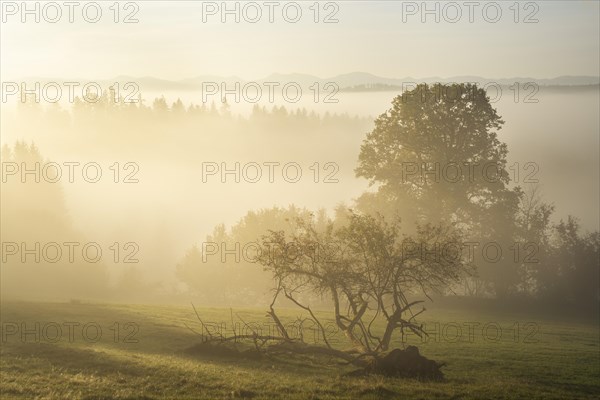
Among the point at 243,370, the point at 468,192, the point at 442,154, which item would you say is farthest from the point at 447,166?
the point at 243,370

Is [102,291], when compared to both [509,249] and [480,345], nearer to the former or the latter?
[509,249]

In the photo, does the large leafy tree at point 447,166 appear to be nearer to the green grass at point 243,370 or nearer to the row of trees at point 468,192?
the row of trees at point 468,192

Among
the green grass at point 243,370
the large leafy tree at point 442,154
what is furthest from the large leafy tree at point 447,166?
the green grass at point 243,370

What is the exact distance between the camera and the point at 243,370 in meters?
30.4

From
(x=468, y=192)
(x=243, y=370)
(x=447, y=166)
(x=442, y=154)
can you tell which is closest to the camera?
(x=243, y=370)

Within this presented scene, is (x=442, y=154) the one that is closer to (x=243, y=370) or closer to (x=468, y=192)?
(x=468, y=192)

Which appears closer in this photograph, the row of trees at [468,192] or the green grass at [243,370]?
the green grass at [243,370]

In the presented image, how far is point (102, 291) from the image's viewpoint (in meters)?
104

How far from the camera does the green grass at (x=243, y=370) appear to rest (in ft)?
85.3

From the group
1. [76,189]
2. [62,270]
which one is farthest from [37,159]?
[76,189]

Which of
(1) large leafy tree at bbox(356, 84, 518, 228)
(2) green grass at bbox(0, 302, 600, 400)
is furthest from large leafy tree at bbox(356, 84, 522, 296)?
(2) green grass at bbox(0, 302, 600, 400)

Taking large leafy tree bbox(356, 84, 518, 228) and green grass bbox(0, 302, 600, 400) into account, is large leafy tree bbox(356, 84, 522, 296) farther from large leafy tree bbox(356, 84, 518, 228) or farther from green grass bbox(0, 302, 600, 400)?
green grass bbox(0, 302, 600, 400)

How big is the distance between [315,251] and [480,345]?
1731 centimetres

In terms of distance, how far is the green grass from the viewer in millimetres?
25984
